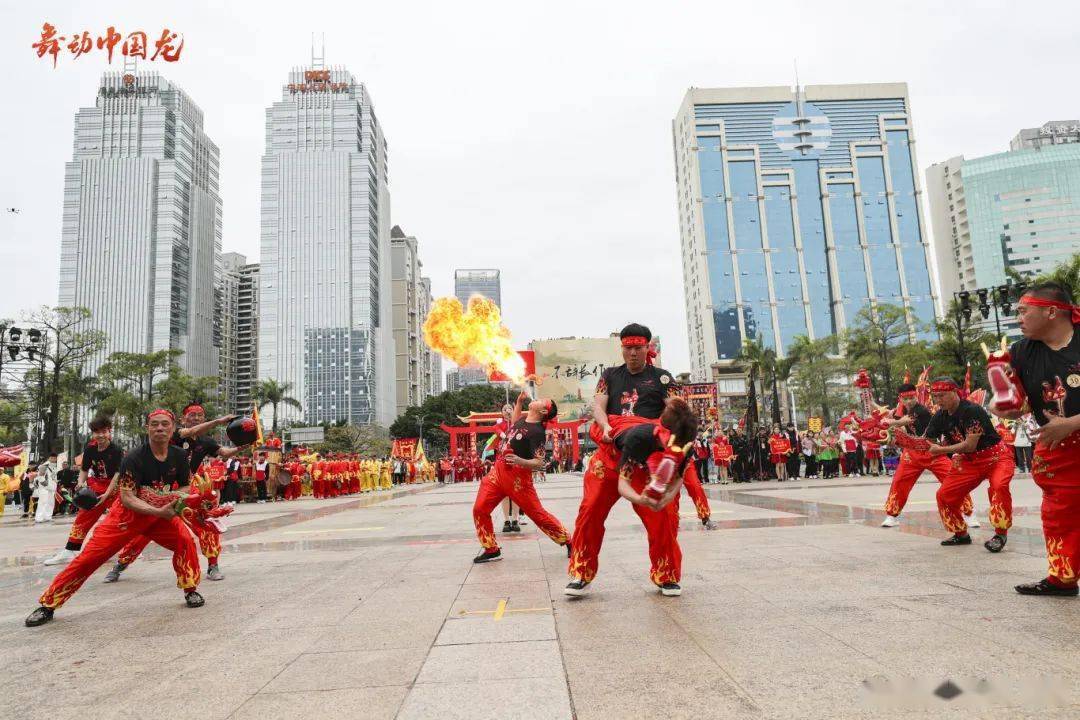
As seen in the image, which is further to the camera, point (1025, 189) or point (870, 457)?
point (1025, 189)

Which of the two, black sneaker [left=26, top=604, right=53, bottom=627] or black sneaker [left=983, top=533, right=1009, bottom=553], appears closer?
black sneaker [left=26, top=604, right=53, bottom=627]

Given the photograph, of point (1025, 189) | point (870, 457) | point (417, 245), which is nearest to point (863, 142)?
point (1025, 189)

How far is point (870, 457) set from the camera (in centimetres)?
2491

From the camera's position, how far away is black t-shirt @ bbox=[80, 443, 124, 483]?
828 centimetres

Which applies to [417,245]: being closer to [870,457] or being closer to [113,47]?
[113,47]

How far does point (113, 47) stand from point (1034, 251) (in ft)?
430

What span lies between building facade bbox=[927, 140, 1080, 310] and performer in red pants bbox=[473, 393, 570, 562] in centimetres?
12998

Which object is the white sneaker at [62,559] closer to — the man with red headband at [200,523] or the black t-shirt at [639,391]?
the man with red headband at [200,523]

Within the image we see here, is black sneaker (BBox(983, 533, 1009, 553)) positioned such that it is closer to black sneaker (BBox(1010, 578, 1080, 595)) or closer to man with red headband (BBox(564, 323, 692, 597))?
black sneaker (BBox(1010, 578, 1080, 595))

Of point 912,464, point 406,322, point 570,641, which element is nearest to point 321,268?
point 406,322

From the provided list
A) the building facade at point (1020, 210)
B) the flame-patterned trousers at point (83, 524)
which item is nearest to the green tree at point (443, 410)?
the flame-patterned trousers at point (83, 524)

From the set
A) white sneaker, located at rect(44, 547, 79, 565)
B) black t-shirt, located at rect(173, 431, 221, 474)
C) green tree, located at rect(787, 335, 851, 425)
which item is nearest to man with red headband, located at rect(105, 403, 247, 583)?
black t-shirt, located at rect(173, 431, 221, 474)

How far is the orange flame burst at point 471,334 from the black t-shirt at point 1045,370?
50.0ft

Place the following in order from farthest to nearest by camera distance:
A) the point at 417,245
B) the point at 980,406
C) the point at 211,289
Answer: the point at 417,245 → the point at 211,289 → the point at 980,406
